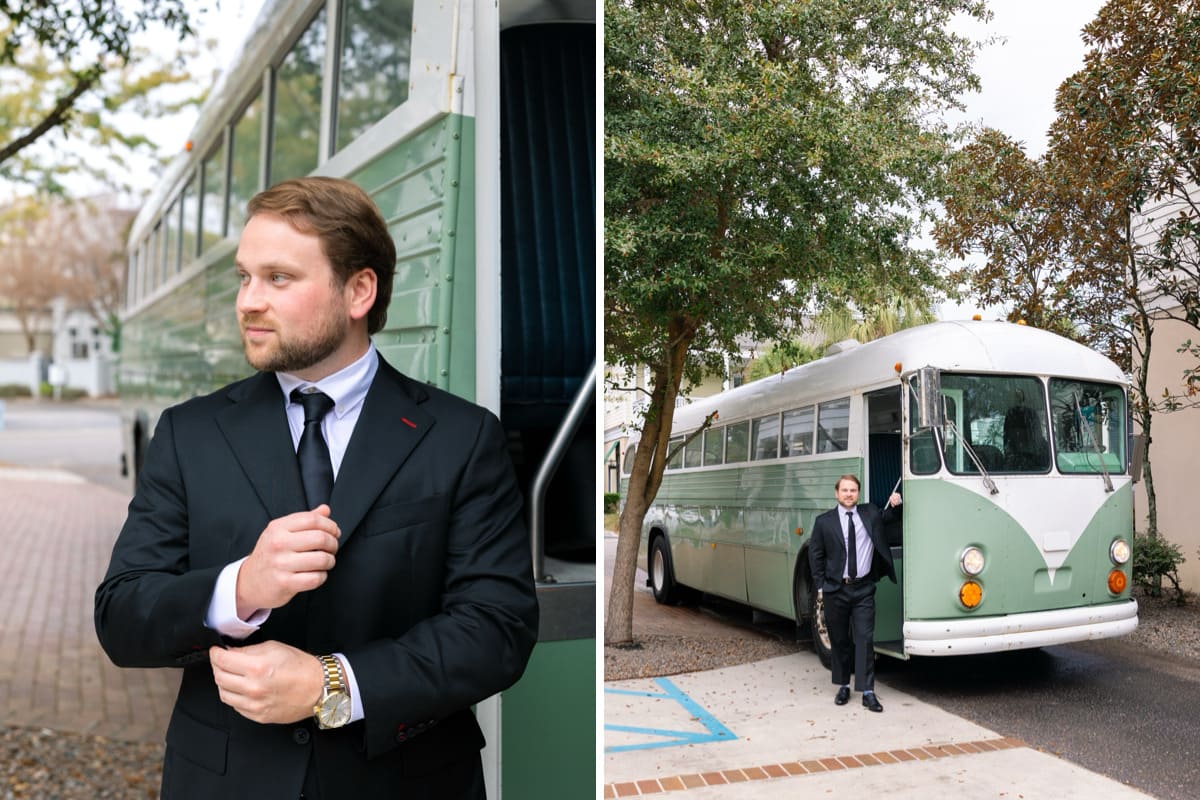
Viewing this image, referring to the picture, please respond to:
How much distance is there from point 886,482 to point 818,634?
16.7 inches

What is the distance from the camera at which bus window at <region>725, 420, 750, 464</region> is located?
2336 mm

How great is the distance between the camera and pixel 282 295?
5.15ft

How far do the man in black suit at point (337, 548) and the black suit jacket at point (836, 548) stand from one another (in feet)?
2.60

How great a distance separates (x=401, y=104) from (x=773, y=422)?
1436 millimetres

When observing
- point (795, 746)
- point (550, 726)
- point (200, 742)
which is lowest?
point (550, 726)

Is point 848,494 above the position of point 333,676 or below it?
Result: above

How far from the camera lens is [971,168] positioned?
2262mm

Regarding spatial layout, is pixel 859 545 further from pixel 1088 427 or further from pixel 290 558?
pixel 290 558

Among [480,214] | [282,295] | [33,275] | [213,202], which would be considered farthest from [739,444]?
[33,275]

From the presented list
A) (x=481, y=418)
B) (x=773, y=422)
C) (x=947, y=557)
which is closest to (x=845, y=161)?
(x=773, y=422)

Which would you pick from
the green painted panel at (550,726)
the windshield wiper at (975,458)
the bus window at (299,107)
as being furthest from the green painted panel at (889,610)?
the bus window at (299,107)

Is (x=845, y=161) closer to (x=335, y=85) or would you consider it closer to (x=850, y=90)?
(x=850, y=90)

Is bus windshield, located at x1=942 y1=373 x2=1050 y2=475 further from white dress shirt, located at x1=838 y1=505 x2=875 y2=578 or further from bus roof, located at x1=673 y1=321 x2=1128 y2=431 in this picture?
white dress shirt, located at x1=838 y1=505 x2=875 y2=578

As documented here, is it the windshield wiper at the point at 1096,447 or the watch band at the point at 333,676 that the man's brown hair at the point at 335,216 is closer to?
the watch band at the point at 333,676
